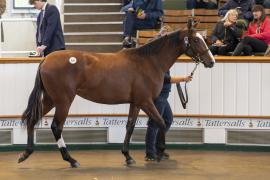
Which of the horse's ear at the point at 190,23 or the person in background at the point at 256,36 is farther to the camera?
the person in background at the point at 256,36

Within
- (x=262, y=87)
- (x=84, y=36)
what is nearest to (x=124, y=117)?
(x=262, y=87)

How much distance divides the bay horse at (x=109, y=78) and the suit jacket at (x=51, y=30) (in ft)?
4.43

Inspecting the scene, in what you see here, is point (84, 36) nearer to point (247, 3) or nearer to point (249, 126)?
point (247, 3)

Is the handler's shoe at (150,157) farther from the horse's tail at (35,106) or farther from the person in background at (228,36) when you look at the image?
the person in background at (228,36)

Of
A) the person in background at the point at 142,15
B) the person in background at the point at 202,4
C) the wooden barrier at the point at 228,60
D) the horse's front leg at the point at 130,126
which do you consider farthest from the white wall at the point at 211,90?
the person in background at the point at 202,4

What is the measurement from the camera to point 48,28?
12.8 metres

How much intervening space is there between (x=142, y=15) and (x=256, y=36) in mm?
2722

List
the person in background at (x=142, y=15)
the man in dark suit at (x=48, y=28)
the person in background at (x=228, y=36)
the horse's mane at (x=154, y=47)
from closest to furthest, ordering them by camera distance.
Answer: the horse's mane at (x=154, y=47) < the man in dark suit at (x=48, y=28) < the person in background at (x=228, y=36) < the person in background at (x=142, y=15)

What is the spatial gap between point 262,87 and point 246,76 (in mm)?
281

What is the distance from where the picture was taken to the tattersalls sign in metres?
12.9

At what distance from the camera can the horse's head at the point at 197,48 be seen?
11680mm

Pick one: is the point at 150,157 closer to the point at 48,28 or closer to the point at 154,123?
the point at 154,123

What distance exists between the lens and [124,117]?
42.6 feet

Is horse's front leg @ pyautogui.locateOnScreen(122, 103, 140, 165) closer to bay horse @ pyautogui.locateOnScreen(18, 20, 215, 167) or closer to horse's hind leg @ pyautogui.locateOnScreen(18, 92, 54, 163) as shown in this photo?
bay horse @ pyautogui.locateOnScreen(18, 20, 215, 167)
